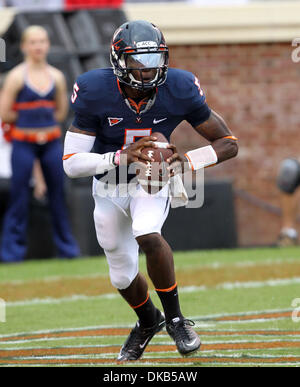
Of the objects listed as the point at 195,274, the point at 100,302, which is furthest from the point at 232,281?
the point at 100,302

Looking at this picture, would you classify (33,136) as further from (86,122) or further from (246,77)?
(86,122)

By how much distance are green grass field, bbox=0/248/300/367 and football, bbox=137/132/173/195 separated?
35.8 inches

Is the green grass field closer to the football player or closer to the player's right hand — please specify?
the football player

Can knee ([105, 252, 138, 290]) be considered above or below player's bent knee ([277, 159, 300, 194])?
above

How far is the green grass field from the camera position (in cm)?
495

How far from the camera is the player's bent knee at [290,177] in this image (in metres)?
9.94

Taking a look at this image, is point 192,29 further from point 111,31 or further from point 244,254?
point 244,254

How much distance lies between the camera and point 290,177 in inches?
395

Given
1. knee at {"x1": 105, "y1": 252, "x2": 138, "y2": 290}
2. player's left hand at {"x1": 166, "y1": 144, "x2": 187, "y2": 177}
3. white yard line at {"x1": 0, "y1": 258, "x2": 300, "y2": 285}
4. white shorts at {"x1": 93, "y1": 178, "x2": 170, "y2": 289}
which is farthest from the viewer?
white yard line at {"x1": 0, "y1": 258, "x2": 300, "y2": 285}

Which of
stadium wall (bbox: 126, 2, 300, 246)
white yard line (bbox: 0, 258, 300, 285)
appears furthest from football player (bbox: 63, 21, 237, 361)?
stadium wall (bbox: 126, 2, 300, 246)

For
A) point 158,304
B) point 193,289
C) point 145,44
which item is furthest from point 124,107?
point 193,289

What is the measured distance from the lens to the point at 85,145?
16.1 ft

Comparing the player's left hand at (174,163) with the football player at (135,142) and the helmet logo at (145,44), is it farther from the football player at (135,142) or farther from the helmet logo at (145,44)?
the helmet logo at (145,44)

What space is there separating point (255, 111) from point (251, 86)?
12.3 inches
